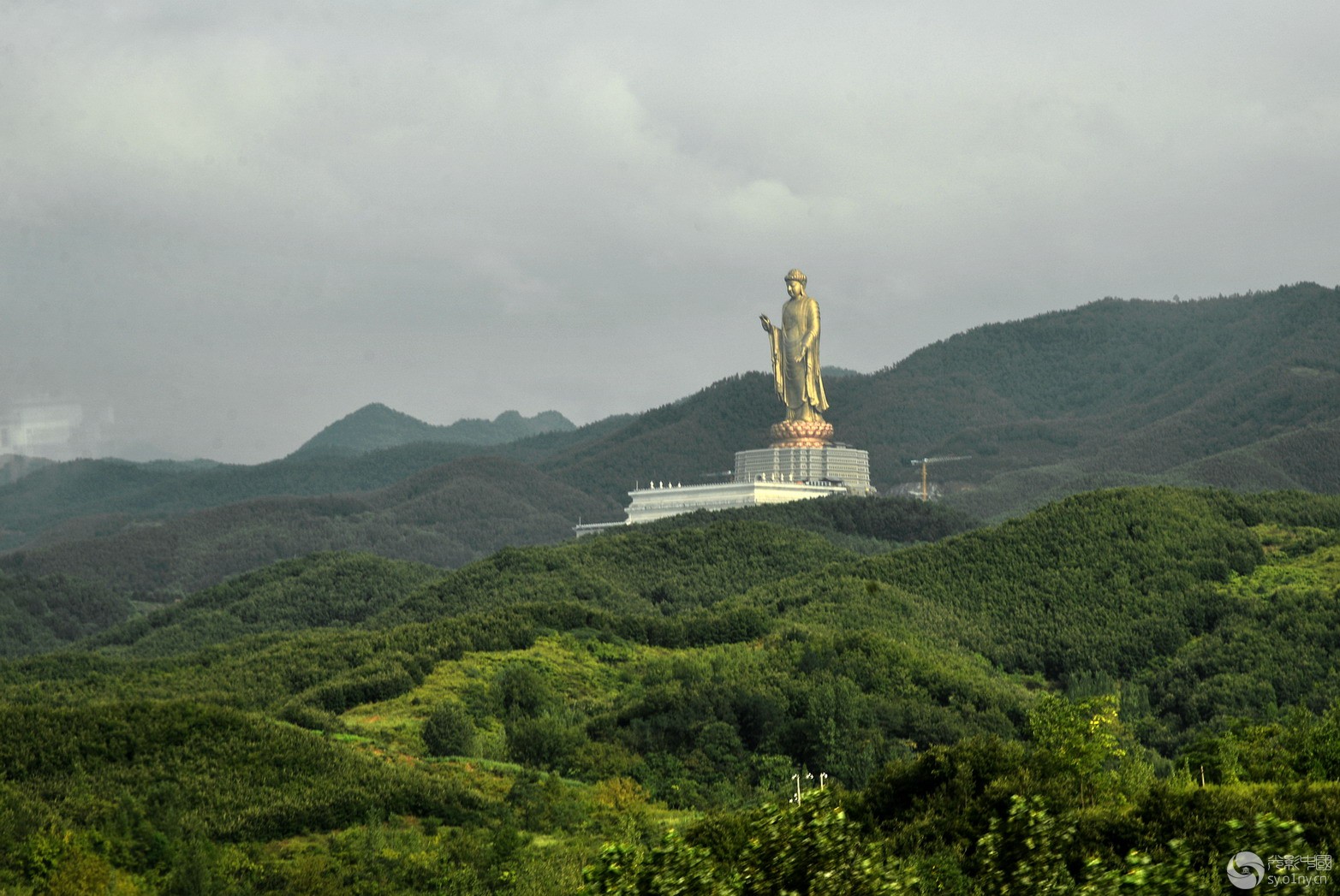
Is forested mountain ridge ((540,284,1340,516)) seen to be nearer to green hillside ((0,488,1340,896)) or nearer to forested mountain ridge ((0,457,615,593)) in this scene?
forested mountain ridge ((0,457,615,593))

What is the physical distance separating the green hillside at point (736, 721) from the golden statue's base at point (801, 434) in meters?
29.0

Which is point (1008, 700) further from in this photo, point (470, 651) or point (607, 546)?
point (607, 546)

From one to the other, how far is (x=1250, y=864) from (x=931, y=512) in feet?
300

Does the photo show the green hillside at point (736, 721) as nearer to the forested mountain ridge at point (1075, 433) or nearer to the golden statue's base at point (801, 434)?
the golden statue's base at point (801, 434)

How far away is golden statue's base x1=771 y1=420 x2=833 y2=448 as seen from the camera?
393 ft

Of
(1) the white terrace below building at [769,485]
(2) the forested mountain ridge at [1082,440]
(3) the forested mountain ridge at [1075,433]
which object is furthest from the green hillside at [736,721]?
(3) the forested mountain ridge at [1075,433]

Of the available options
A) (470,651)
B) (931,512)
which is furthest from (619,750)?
(931,512)

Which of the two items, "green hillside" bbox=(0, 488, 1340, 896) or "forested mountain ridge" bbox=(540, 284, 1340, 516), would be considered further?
"forested mountain ridge" bbox=(540, 284, 1340, 516)

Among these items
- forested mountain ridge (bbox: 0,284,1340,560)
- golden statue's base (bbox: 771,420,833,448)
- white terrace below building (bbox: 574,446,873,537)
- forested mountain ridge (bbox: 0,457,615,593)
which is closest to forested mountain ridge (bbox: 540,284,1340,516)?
forested mountain ridge (bbox: 0,284,1340,560)

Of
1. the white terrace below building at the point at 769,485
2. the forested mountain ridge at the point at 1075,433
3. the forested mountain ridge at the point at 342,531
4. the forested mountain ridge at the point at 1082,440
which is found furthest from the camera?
the forested mountain ridge at the point at 1075,433

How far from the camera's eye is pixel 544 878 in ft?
102

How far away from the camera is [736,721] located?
1909 inches

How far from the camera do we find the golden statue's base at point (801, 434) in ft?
393

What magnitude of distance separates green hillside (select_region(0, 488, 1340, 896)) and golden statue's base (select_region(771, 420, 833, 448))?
2898 centimetres
